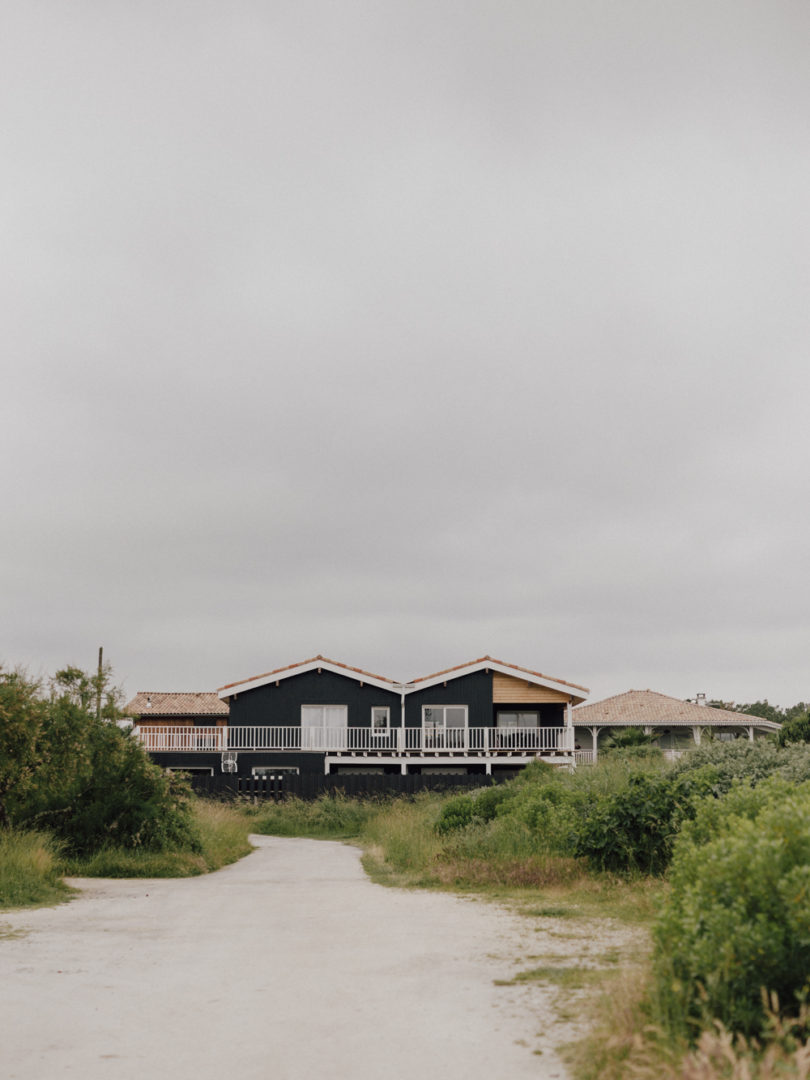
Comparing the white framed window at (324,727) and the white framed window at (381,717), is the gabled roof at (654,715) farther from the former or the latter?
the white framed window at (324,727)

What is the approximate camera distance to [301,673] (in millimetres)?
40656

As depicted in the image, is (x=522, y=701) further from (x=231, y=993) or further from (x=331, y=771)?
(x=231, y=993)

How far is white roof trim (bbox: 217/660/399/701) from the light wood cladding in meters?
4.32

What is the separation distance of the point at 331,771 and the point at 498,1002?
1369 inches

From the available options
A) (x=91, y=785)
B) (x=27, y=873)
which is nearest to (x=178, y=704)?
(x=91, y=785)

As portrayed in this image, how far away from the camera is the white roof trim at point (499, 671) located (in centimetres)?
4044

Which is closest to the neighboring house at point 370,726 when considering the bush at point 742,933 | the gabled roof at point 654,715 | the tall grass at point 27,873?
the gabled roof at point 654,715

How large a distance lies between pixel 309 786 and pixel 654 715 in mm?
26972

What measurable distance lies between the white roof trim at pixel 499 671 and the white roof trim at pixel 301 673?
1235 millimetres

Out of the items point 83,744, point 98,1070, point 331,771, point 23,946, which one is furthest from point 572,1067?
point 331,771

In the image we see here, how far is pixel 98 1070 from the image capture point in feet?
16.1

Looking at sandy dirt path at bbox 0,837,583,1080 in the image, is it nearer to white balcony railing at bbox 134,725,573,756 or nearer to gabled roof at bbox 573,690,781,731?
white balcony railing at bbox 134,725,573,756

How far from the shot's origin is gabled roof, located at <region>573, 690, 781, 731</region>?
5116 cm

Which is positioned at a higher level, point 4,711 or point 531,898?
point 4,711
